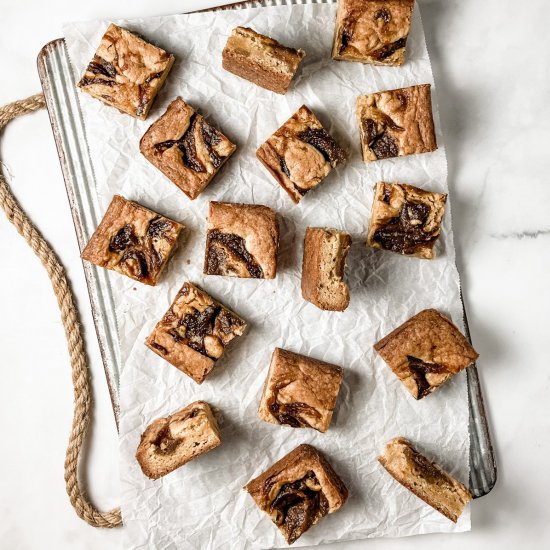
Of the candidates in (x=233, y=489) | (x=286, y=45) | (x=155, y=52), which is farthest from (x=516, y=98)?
(x=233, y=489)

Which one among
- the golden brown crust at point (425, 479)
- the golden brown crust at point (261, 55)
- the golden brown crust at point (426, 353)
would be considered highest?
the golden brown crust at point (261, 55)

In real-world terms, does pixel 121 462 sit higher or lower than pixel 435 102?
lower

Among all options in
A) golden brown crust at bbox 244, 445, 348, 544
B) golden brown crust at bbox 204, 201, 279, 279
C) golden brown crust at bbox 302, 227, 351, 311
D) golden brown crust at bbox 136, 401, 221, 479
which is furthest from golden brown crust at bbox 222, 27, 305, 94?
golden brown crust at bbox 244, 445, 348, 544

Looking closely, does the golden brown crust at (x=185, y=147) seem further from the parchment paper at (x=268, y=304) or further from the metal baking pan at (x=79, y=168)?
the metal baking pan at (x=79, y=168)

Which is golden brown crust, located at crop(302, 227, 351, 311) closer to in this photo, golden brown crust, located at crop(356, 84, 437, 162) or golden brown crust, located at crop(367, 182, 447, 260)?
golden brown crust, located at crop(367, 182, 447, 260)

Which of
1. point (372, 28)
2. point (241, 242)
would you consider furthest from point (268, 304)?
point (372, 28)

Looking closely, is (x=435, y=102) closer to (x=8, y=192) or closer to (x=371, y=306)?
(x=371, y=306)

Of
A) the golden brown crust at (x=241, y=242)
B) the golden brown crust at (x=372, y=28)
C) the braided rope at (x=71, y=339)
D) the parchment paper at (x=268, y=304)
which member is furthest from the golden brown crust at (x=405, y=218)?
the braided rope at (x=71, y=339)
